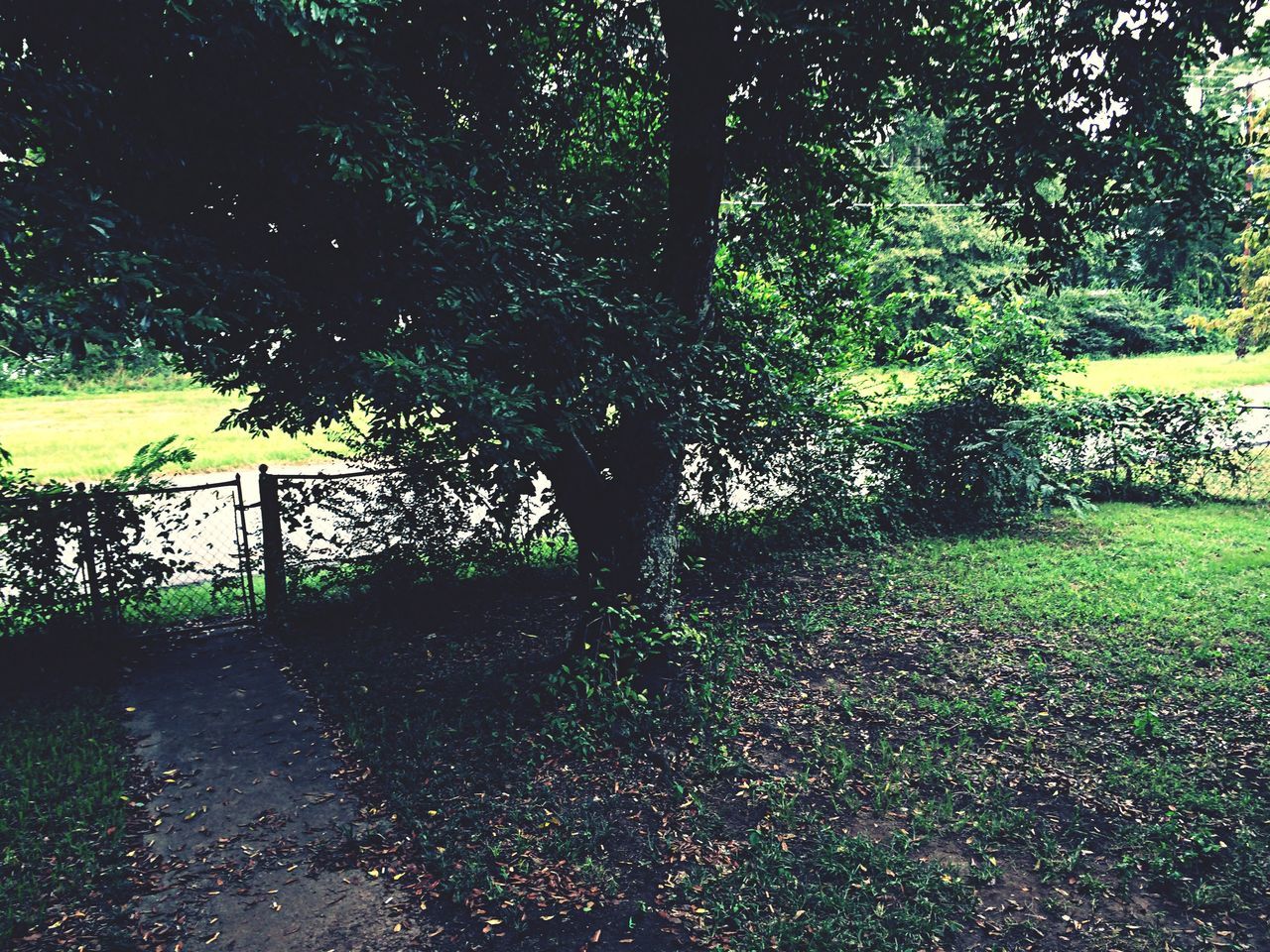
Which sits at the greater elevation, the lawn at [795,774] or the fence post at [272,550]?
the fence post at [272,550]

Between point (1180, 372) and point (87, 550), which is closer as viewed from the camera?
point (87, 550)

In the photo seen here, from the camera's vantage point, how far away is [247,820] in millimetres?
4914

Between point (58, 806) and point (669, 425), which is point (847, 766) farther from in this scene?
point (58, 806)

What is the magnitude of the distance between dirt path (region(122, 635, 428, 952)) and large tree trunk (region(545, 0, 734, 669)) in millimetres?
2337

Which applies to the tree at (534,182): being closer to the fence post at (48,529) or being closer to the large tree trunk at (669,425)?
the large tree trunk at (669,425)

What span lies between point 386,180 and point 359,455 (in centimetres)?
476

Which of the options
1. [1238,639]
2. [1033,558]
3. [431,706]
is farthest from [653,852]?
[1033,558]

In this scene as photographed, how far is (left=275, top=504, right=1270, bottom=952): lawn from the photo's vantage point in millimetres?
4089

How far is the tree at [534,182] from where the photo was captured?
362 cm

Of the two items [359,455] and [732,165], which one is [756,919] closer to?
[732,165]

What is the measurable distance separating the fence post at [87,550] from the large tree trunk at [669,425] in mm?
3932

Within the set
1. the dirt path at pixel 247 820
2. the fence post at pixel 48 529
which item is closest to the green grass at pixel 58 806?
the dirt path at pixel 247 820

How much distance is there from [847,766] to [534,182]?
14.1ft

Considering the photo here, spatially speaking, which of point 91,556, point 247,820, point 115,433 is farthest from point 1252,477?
point 115,433
